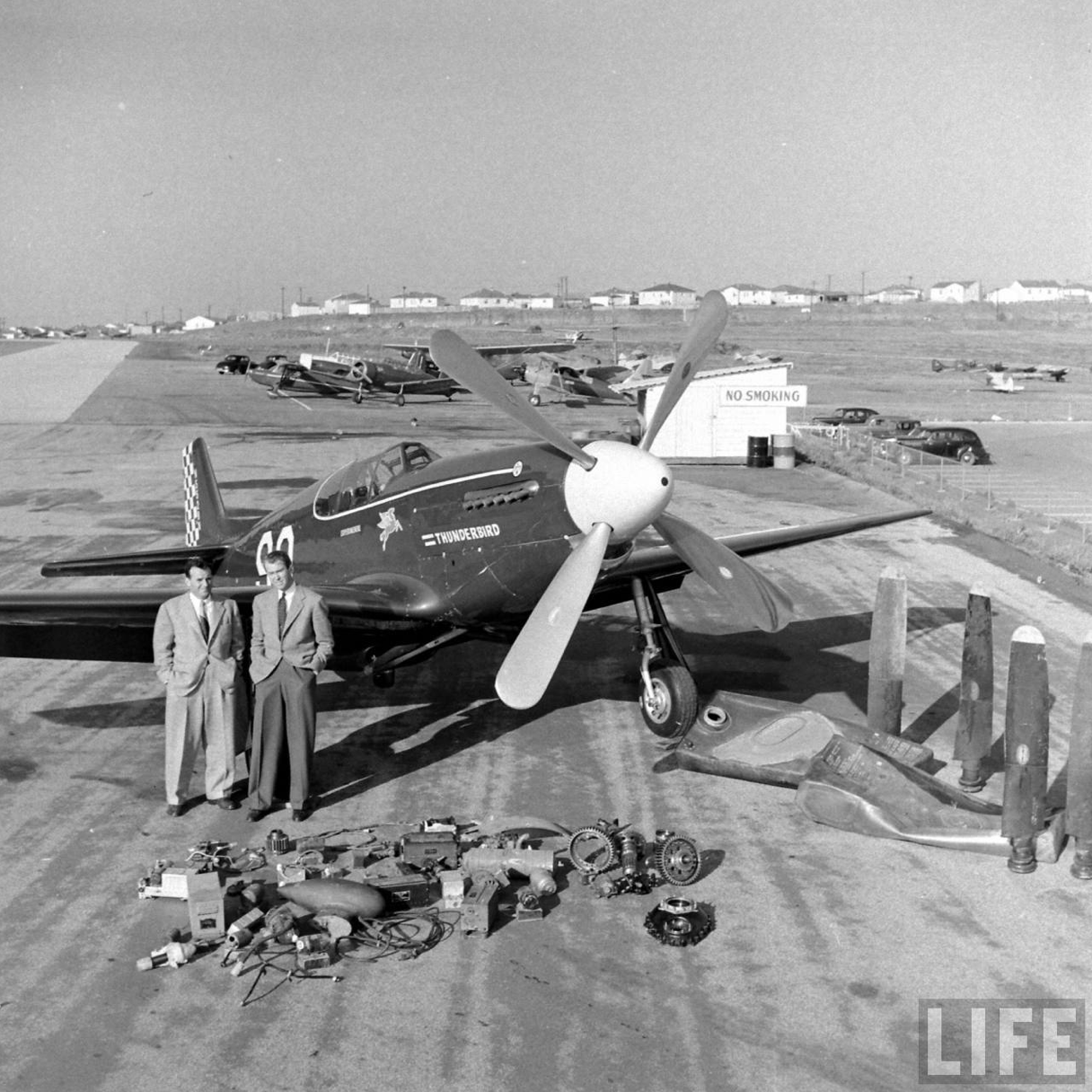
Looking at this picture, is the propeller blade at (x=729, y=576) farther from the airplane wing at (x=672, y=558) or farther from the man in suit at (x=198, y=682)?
the man in suit at (x=198, y=682)

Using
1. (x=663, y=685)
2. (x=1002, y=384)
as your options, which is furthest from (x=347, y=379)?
(x=663, y=685)

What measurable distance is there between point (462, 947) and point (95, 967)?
2.01m

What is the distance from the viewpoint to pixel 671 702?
33.4ft

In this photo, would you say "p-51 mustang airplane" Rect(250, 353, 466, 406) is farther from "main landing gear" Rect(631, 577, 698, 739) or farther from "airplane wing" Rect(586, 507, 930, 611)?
"main landing gear" Rect(631, 577, 698, 739)

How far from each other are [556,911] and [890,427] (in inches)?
1436

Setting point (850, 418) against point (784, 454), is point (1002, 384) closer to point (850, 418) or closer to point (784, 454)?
point (850, 418)

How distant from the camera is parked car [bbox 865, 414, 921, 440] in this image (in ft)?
133

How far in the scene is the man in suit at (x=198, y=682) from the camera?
887cm

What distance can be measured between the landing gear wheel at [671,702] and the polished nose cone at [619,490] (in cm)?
147

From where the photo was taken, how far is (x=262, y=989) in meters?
6.48

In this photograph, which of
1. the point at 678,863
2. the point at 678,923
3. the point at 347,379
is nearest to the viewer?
the point at 678,923

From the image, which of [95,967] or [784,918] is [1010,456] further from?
[95,967]

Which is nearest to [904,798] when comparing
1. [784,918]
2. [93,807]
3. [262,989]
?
[784,918]

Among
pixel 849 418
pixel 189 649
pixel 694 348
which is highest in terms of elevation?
pixel 694 348
